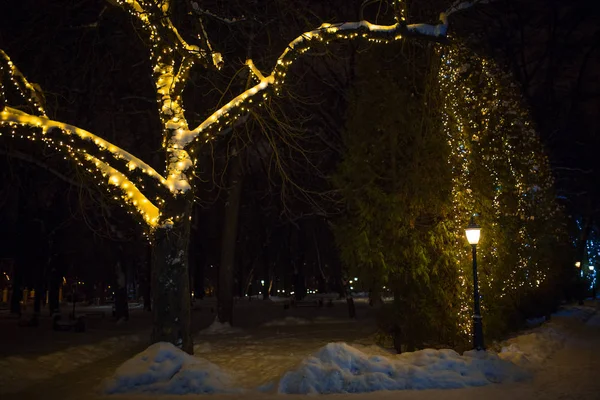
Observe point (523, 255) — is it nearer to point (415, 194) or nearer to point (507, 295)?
point (507, 295)

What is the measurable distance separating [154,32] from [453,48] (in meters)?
7.93

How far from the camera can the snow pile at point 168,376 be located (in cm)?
1105

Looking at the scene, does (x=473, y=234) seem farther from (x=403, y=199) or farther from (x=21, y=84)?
(x=21, y=84)

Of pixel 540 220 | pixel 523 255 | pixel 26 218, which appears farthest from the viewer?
pixel 26 218

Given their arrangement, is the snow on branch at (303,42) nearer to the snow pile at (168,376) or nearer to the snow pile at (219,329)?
the snow pile at (168,376)

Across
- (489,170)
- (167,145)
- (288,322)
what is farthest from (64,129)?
(288,322)

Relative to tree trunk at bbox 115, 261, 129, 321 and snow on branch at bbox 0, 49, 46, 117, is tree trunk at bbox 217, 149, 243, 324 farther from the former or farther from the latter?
snow on branch at bbox 0, 49, 46, 117

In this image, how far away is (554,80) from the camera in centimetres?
3234

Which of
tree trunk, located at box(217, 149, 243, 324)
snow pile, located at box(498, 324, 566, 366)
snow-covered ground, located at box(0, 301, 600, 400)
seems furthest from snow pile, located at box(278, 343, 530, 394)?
tree trunk, located at box(217, 149, 243, 324)

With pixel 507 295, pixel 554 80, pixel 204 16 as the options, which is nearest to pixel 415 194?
pixel 507 295

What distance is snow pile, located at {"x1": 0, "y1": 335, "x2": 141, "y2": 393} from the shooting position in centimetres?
1283

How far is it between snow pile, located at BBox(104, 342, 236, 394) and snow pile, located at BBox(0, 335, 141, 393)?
8.22ft

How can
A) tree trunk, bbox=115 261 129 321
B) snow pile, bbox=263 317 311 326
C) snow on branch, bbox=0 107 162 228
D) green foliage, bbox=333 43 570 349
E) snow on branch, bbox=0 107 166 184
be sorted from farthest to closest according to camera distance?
1. tree trunk, bbox=115 261 129 321
2. snow pile, bbox=263 317 311 326
3. green foliage, bbox=333 43 570 349
4. snow on branch, bbox=0 107 162 228
5. snow on branch, bbox=0 107 166 184

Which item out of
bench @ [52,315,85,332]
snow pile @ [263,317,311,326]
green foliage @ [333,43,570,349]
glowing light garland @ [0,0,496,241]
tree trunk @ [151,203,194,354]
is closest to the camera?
glowing light garland @ [0,0,496,241]
